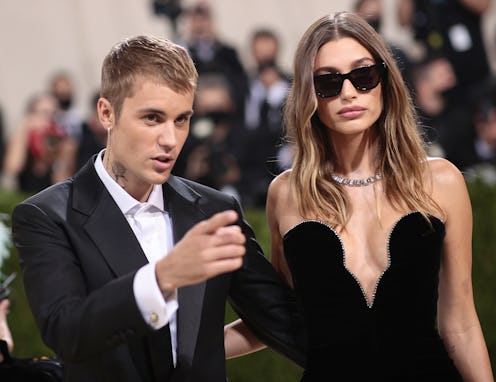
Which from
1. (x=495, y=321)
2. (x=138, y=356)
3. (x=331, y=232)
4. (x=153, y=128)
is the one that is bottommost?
(x=495, y=321)

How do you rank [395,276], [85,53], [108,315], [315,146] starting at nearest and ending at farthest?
[108,315] → [395,276] → [315,146] → [85,53]

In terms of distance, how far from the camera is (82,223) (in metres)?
2.75

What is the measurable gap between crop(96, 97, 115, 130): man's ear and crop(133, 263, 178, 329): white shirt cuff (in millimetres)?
550

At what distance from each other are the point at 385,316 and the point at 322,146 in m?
0.63

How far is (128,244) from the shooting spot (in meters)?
2.75

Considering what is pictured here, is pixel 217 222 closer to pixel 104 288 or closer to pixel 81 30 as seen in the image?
pixel 104 288

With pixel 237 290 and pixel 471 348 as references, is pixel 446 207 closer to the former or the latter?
pixel 471 348

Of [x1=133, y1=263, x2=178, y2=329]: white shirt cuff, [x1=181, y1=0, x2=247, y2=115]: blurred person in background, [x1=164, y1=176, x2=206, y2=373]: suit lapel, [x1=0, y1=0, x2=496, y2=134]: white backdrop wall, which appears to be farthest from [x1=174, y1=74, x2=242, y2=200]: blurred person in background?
[x1=133, y1=263, x2=178, y2=329]: white shirt cuff

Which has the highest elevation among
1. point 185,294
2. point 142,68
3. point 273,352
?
point 142,68

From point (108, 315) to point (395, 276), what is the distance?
104 cm

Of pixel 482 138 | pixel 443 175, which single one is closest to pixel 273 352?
pixel 443 175

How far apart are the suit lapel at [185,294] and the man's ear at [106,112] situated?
0.30 meters

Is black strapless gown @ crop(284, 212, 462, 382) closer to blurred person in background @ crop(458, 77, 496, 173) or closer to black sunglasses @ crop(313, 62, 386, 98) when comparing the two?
black sunglasses @ crop(313, 62, 386, 98)

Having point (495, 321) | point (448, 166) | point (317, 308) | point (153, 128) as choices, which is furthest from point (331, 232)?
point (495, 321)
